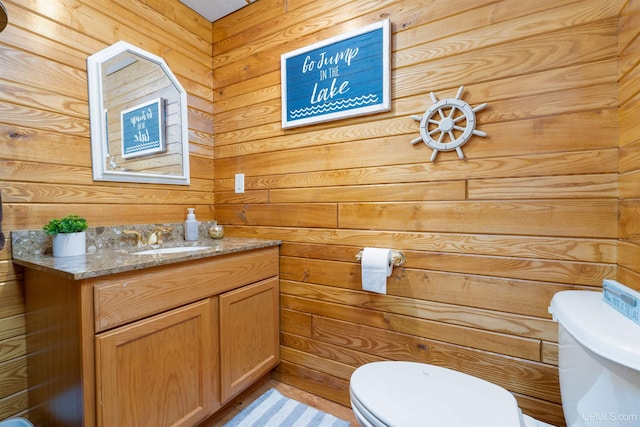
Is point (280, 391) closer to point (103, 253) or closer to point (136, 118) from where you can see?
point (103, 253)

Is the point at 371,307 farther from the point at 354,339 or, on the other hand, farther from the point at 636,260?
the point at 636,260

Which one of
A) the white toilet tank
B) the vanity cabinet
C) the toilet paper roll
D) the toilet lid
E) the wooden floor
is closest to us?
the white toilet tank

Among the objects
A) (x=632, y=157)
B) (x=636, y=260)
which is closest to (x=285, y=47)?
(x=632, y=157)

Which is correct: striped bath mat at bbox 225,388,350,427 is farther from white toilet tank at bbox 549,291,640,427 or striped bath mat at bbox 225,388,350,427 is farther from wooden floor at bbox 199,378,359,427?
white toilet tank at bbox 549,291,640,427

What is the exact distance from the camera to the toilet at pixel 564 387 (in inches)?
22.7

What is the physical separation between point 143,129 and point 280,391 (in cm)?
162

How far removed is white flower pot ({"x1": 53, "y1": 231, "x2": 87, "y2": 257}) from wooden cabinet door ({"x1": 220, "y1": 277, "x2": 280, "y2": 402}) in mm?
609

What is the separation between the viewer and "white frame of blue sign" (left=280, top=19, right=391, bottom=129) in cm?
132

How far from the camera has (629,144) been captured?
0.89 meters

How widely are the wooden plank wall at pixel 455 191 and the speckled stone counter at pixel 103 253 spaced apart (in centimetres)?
42

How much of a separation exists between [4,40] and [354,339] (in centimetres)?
195

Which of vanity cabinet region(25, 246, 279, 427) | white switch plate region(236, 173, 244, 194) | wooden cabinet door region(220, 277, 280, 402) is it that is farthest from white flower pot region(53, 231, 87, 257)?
white switch plate region(236, 173, 244, 194)

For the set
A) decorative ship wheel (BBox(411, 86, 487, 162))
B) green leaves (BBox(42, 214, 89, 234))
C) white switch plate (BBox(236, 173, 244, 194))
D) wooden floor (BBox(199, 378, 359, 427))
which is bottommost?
wooden floor (BBox(199, 378, 359, 427))

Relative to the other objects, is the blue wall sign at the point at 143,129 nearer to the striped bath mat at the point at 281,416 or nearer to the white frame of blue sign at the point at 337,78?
the white frame of blue sign at the point at 337,78
